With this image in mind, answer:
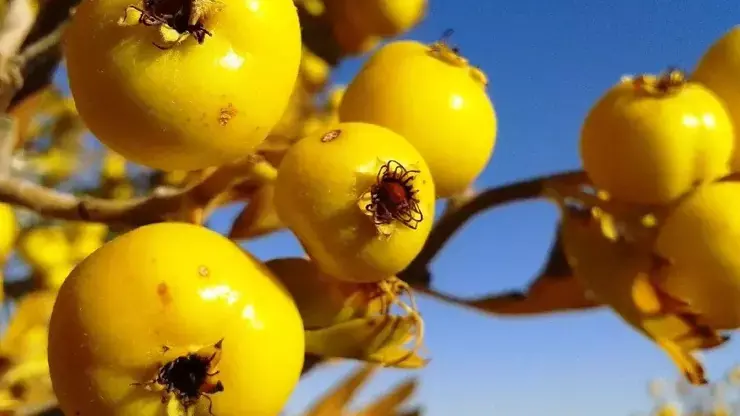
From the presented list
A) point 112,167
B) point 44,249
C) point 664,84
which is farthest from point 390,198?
point 112,167

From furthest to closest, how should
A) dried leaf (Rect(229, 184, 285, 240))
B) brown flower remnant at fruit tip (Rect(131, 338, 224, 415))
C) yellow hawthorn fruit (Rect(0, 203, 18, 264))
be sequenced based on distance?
yellow hawthorn fruit (Rect(0, 203, 18, 264)), dried leaf (Rect(229, 184, 285, 240)), brown flower remnant at fruit tip (Rect(131, 338, 224, 415))

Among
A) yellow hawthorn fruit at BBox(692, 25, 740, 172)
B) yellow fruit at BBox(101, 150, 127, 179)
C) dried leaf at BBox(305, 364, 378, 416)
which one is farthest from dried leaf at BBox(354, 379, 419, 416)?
yellow fruit at BBox(101, 150, 127, 179)

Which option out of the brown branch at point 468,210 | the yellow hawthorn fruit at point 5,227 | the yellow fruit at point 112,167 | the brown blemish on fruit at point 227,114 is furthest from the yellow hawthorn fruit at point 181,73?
the yellow fruit at point 112,167

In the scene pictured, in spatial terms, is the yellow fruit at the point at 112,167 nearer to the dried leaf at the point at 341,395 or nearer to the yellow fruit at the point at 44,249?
the yellow fruit at the point at 44,249

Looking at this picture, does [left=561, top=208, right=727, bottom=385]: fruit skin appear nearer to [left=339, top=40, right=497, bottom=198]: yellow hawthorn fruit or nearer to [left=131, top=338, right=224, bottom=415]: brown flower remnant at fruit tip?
[left=339, top=40, right=497, bottom=198]: yellow hawthorn fruit

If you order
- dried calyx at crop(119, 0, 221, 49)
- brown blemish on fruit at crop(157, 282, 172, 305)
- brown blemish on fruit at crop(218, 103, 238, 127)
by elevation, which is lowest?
brown blemish on fruit at crop(157, 282, 172, 305)

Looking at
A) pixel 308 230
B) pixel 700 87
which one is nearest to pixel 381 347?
pixel 308 230
